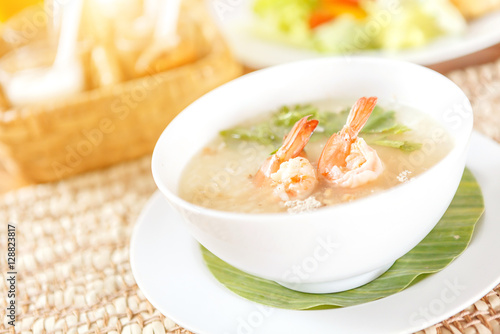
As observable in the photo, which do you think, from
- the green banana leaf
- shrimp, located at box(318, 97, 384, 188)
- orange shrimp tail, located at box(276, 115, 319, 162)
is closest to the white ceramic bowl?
the green banana leaf

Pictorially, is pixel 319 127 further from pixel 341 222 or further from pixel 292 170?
pixel 341 222

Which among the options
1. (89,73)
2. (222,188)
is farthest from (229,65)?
(222,188)

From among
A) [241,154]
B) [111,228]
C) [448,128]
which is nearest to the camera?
[448,128]

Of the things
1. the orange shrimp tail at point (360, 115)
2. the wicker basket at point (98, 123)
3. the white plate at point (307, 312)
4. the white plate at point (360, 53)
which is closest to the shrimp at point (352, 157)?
the orange shrimp tail at point (360, 115)

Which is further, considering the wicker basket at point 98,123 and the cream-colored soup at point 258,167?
the wicker basket at point 98,123

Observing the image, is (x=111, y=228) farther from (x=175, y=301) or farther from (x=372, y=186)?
(x=372, y=186)

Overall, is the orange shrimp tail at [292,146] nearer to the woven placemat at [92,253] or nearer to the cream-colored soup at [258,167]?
the cream-colored soup at [258,167]
